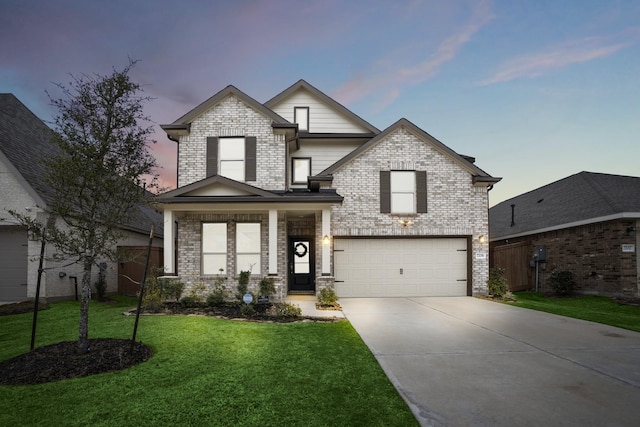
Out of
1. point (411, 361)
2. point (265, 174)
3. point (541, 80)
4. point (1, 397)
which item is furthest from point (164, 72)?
point (541, 80)

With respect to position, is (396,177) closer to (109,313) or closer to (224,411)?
(109,313)

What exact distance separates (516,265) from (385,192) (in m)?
7.86

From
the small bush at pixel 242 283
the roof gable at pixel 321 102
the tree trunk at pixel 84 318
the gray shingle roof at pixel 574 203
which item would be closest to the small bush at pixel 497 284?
the gray shingle roof at pixel 574 203

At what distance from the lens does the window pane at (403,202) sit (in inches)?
557

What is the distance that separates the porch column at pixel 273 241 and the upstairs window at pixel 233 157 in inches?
79.4

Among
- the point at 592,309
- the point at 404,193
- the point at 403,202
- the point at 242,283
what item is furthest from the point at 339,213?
the point at 592,309

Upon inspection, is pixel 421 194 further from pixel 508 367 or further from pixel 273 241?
pixel 508 367

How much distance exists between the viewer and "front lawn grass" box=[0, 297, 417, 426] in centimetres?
382

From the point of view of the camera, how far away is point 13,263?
1264cm

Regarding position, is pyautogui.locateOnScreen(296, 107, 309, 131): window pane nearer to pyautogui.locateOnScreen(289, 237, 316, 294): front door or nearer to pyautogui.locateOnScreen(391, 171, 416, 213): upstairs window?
pyautogui.locateOnScreen(391, 171, 416, 213): upstairs window

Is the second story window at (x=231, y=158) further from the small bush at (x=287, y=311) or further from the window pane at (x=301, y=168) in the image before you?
the small bush at (x=287, y=311)

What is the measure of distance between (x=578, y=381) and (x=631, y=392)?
21.4 inches

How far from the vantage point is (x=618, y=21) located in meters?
12.3

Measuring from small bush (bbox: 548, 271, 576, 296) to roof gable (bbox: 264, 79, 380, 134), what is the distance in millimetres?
9509
